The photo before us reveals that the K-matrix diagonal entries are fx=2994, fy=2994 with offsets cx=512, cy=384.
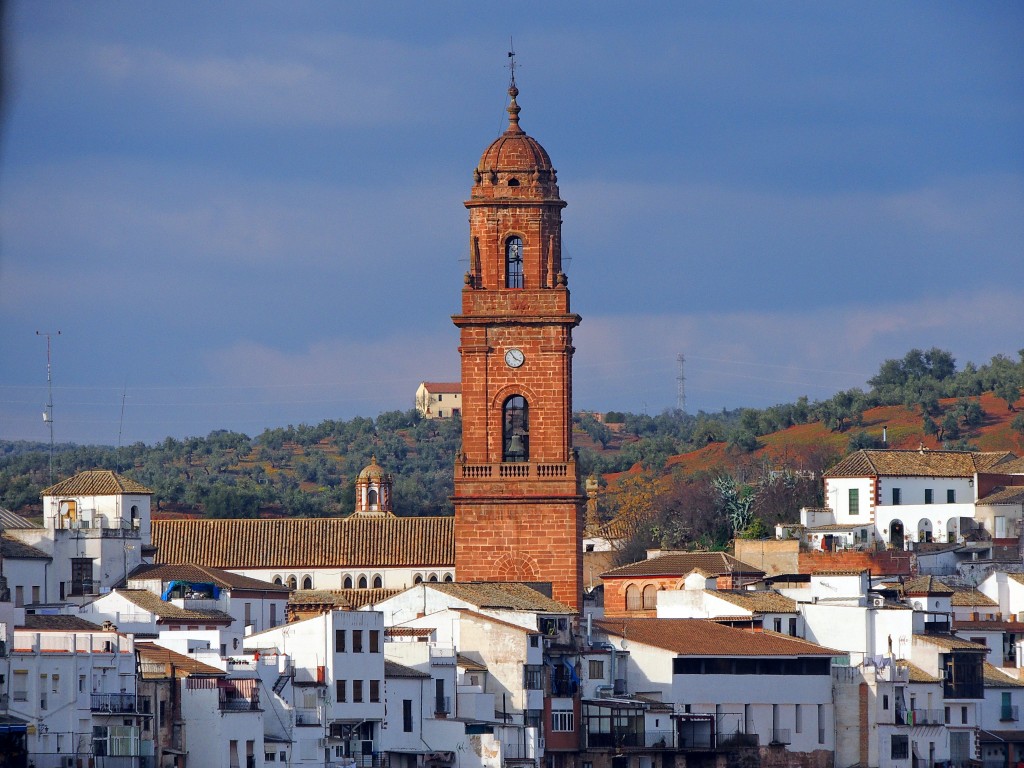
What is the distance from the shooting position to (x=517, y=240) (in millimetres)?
99875

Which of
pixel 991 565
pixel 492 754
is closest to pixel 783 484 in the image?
pixel 991 565

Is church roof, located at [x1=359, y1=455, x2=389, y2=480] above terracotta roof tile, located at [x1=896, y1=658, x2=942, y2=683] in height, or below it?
above

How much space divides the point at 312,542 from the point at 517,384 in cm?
3478

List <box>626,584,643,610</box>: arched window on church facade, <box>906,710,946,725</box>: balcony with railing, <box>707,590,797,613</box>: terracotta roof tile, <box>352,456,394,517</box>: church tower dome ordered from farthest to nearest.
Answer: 1. <box>352,456,394,517</box>: church tower dome
2. <box>626,584,643,610</box>: arched window on church facade
3. <box>707,590,797,613</box>: terracotta roof tile
4. <box>906,710,946,725</box>: balcony with railing

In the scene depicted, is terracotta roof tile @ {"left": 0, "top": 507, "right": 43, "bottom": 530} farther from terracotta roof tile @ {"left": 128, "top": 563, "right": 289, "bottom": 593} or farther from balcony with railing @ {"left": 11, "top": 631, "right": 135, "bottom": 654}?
balcony with railing @ {"left": 11, "top": 631, "right": 135, "bottom": 654}

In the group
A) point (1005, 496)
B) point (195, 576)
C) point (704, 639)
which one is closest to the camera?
point (704, 639)

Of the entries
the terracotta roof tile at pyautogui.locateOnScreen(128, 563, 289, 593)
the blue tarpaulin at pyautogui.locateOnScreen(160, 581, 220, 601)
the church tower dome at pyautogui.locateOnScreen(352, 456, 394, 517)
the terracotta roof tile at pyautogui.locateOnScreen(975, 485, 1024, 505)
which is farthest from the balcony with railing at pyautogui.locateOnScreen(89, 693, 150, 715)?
the church tower dome at pyautogui.locateOnScreen(352, 456, 394, 517)

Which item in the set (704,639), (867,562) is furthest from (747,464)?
(704,639)

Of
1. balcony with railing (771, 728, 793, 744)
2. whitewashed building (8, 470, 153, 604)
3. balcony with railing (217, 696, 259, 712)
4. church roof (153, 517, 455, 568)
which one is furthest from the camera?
church roof (153, 517, 455, 568)

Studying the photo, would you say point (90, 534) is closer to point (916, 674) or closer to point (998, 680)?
point (916, 674)

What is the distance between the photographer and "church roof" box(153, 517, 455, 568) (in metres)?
130

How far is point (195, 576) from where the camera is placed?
354ft

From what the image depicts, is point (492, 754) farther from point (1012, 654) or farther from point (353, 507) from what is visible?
point (353, 507)

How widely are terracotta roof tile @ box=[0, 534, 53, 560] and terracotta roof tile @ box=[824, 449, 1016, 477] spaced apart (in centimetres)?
3941
